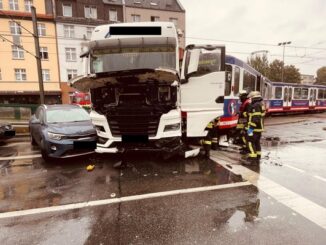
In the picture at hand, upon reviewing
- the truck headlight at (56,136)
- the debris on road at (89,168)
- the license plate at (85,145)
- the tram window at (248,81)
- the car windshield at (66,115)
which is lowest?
the debris on road at (89,168)

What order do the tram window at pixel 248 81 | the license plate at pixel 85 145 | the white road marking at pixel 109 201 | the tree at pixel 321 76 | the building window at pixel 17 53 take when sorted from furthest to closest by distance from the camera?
the tree at pixel 321 76 < the building window at pixel 17 53 < the tram window at pixel 248 81 < the license plate at pixel 85 145 < the white road marking at pixel 109 201

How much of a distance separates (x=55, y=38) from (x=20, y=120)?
20062 mm

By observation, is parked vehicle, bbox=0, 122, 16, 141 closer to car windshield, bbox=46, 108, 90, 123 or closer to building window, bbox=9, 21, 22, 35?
car windshield, bbox=46, 108, 90, 123

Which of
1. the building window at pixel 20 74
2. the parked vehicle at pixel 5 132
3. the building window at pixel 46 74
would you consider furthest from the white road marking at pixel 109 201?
the building window at pixel 20 74

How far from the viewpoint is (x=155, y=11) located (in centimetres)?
3366

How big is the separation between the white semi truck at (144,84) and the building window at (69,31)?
2726 cm

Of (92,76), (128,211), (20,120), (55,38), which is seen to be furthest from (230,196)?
(55,38)

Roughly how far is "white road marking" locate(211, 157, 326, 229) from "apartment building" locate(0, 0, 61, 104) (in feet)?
94.8

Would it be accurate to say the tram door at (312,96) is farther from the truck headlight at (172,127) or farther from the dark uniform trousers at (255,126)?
the truck headlight at (172,127)

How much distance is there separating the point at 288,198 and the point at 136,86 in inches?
162

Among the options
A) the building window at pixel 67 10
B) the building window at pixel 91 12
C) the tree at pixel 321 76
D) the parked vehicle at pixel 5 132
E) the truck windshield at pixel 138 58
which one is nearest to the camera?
the truck windshield at pixel 138 58

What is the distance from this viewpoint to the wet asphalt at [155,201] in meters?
3.22

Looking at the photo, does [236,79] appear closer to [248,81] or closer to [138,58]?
[248,81]

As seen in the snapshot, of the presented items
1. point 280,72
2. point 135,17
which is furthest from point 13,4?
point 280,72
